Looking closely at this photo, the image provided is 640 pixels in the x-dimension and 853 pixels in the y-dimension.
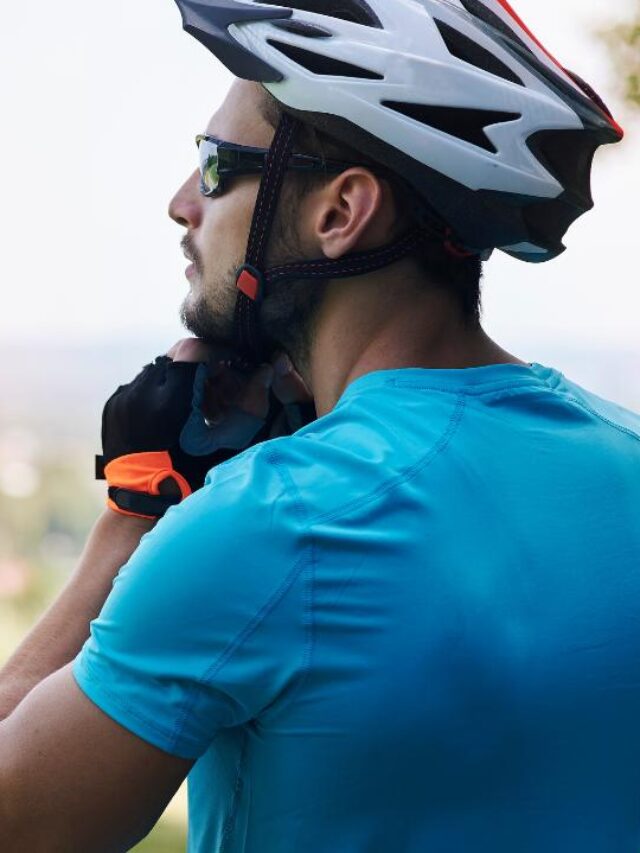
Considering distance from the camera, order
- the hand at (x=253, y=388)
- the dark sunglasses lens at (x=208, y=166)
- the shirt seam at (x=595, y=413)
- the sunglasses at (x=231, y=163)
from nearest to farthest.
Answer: the shirt seam at (x=595, y=413)
the sunglasses at (x=231, y=163)
the dark sunglasses lens at (x=208, y=166)
the hand at (x=253, y=388)

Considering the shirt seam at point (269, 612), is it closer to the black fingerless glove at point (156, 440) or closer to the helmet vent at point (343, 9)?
the black fingerless glove at point (156, 440)

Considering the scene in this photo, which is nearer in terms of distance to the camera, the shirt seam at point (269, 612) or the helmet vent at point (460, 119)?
the shirt seam at point (269, 612)

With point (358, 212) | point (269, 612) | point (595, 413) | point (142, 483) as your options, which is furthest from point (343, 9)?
point (269, 612)

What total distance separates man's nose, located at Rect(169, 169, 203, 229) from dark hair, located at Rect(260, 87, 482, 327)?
0.80ft

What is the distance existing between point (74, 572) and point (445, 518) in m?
0.85

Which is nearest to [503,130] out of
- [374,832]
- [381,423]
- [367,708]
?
[381,423]

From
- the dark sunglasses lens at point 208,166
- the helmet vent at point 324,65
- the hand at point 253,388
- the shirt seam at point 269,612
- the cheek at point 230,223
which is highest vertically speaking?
the helmet vent at point 324,65

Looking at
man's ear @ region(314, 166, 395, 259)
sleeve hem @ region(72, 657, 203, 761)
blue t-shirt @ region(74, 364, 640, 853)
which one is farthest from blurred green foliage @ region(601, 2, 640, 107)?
sleeve hem @ region(72, 657, 203, 761)

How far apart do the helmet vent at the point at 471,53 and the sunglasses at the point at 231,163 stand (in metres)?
0.24

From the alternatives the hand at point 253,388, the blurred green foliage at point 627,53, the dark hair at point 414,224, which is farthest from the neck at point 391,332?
the blurred green foliage at point 627,53

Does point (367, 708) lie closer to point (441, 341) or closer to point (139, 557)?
point (139, 557)

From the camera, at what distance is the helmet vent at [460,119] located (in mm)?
1708

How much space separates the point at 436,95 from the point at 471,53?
0.35ft

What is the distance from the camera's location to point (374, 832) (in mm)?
1380
